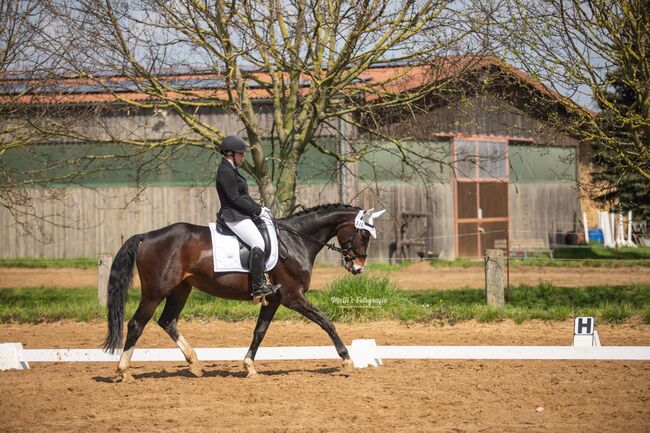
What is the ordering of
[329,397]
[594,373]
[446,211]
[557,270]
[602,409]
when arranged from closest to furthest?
[602,409] → [329,397] → [594,373] → [557,270] → [446,211]

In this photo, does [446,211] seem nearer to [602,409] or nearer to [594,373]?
[594,373]

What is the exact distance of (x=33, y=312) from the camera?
14.9 metres

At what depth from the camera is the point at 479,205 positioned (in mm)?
26625

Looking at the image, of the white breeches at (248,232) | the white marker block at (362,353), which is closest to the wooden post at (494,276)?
the white marker block at (362,353)

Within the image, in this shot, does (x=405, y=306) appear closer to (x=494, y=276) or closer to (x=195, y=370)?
(x=494, y=276)

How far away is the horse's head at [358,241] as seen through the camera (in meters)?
9.71

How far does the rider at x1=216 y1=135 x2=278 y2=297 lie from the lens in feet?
29.9

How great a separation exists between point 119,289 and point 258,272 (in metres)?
1.71

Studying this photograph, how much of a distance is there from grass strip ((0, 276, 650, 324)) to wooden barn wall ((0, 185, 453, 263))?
777 centimetres

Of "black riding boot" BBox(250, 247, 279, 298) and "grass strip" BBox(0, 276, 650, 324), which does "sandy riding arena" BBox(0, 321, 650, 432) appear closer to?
"black riding boot" BBox(250, 247, 279, 298)

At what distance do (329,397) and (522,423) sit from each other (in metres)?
2.07

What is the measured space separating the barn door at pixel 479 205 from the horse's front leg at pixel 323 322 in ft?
54.3

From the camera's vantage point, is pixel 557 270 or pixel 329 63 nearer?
pixel 329 63

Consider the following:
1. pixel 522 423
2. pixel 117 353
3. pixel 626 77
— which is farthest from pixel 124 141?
pixel 522 423
